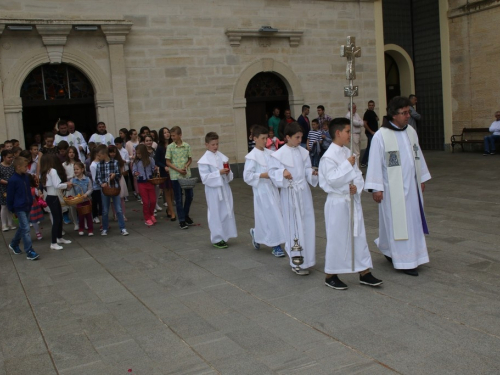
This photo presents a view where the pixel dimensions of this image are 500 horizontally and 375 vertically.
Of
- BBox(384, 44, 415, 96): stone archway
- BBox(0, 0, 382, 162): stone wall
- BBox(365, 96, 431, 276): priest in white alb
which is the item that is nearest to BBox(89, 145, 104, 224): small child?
BBox(0, 0, 382, 162): stone wall

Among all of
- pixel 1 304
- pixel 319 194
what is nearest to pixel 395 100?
pixel 1 304

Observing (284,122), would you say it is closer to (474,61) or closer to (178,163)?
(178,163)

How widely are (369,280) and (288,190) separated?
4.54 ft

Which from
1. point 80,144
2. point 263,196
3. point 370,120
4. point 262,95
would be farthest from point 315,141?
point 263,196

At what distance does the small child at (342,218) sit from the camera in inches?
224

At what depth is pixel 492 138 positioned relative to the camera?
1738cm

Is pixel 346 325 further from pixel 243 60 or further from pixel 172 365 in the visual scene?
pixel 243 60

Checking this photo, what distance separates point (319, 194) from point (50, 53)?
6.98 metres

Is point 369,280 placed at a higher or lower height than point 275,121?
lower

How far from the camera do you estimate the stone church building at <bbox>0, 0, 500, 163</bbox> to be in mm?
13531

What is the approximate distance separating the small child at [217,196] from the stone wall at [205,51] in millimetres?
6733

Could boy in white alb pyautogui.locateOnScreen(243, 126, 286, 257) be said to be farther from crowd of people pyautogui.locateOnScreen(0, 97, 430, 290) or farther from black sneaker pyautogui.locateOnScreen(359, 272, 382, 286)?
black sneaker pyautogui.locateOnScreen(359, 272, 382, 286)

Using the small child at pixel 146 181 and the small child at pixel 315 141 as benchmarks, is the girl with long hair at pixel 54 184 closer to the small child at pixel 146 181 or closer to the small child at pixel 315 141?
the small child at pixel 146 181

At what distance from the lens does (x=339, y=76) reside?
56.6 ft
